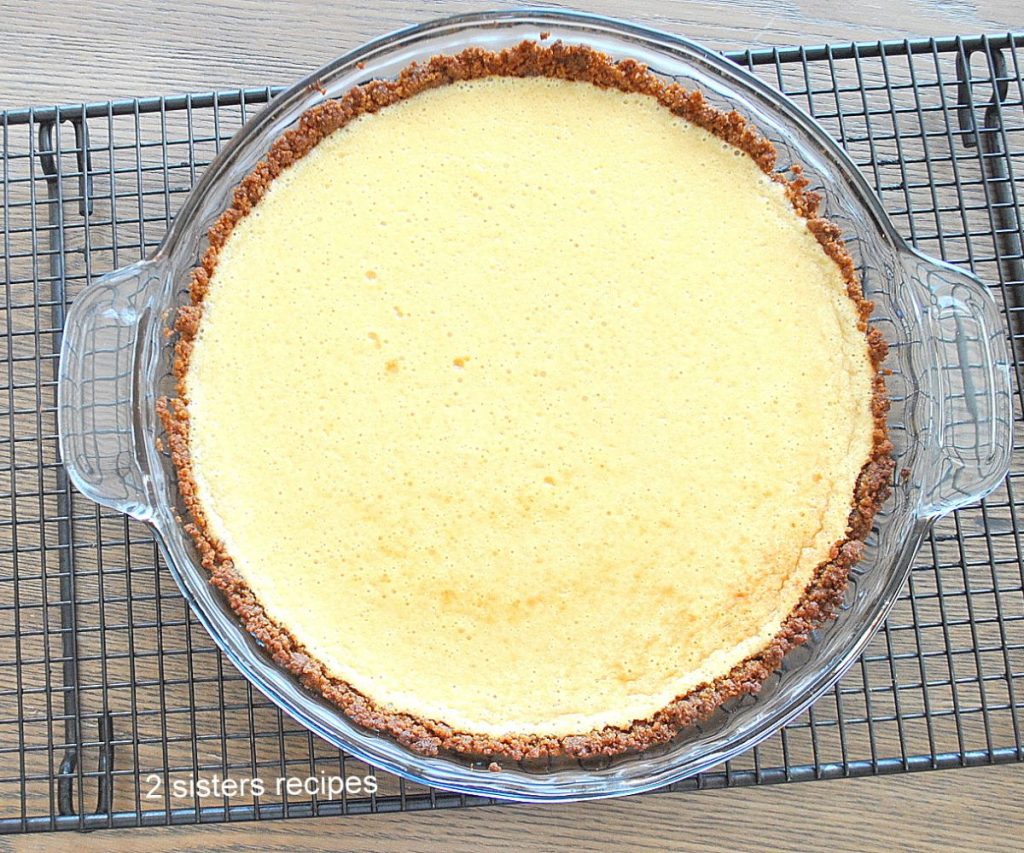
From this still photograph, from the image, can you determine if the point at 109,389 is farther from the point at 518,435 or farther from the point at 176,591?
the point at 518,435

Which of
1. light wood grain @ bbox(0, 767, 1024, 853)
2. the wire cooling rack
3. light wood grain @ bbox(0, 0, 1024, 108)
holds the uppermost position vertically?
light wood grain @ bbox(0, 0, 1024, 108)

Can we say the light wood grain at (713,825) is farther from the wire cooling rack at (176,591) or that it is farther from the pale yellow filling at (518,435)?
the pale yellow filling at (518,435)

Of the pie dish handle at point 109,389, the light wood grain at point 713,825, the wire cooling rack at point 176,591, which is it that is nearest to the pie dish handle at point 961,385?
the wire cooling rack at point 176,591

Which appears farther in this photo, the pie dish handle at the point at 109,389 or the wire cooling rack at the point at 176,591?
the wire cooling rack at the point at 176,591

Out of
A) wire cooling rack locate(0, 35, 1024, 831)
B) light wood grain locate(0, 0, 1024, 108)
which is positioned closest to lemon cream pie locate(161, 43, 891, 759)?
wire cooling rack locate(0, 35, 1024, 831)

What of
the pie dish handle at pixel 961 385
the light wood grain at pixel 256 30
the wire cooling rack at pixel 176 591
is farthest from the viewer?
the light wood grain at pixel 256 30

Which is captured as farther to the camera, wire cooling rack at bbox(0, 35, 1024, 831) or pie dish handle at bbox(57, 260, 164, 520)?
wire cooling rack at bbox(0, 35, 1024, 831)

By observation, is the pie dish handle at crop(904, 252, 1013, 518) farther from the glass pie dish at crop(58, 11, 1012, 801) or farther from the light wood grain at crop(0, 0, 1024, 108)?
the light wood grain at crop(0, 0, 1024, 108)

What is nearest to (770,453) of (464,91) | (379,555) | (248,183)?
(379,555)
